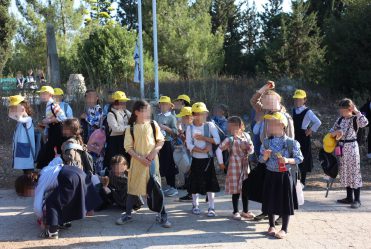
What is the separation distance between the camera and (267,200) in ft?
17.5

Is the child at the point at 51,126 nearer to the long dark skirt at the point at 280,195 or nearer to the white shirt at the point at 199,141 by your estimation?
the white shirt at the point at 199,141

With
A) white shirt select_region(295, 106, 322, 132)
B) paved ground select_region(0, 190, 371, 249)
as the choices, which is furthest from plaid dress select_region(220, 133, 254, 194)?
white shirt select_region(295, 106, 322, 132)

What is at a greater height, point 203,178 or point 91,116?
point 91,116

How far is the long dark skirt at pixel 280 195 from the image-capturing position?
5.23 meters

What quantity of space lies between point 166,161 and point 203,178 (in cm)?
131

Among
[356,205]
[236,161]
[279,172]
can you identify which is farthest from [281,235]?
[356,205]

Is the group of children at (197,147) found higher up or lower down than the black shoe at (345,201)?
higher up

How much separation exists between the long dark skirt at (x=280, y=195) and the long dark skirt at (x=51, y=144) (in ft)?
11.2

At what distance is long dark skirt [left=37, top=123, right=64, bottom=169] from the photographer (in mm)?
7020

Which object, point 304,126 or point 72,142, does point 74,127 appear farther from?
point 304,126

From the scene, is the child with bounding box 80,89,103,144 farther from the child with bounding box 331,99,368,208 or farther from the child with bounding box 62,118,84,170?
the child with bounding box 331,99,368,208

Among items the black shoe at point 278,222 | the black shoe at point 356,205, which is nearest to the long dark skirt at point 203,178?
the black shoe at point 278,222

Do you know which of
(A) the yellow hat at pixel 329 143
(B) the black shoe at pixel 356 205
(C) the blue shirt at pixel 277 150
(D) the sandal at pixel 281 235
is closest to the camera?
(D) the sandal at pixel 281 235

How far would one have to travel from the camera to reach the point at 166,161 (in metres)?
7.25
